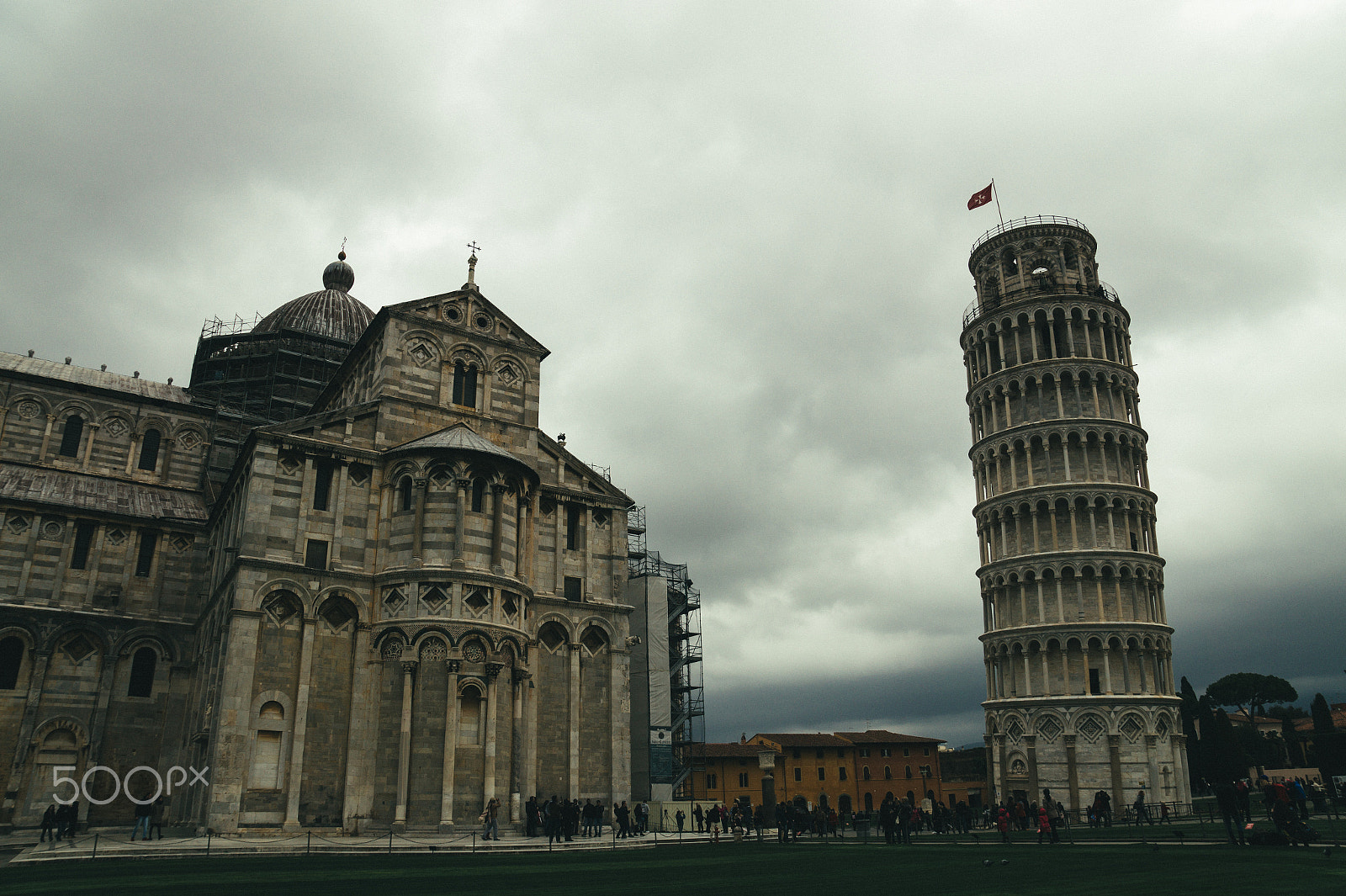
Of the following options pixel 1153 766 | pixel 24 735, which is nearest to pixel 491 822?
pixel 24 735

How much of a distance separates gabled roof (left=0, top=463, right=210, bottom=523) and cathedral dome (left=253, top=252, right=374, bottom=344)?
41.7ft

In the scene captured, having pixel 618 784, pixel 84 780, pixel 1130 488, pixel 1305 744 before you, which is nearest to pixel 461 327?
pixel 618 784

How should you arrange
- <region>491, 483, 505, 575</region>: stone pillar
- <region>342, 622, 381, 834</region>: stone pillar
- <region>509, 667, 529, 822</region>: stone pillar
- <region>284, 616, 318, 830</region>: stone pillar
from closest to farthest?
<region>284, 616, 318, 830</region>: stone pillar → <region>342, 622, 381, 834</region>: stone pillar → <region>509, 667, 529, 822</region>: stone pillar → <region>491, 483, 505, 575</region>: stone pillar

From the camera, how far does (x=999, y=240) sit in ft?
189

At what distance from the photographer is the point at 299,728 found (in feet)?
90.9

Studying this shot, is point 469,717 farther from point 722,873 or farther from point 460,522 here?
point 722,873

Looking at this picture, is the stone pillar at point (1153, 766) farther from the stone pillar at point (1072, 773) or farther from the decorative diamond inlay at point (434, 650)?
the decorative diamond inlay at point (434, 650)

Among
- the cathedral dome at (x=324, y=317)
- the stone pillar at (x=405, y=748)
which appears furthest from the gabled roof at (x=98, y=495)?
the stone pillar at (x=405, y=748)

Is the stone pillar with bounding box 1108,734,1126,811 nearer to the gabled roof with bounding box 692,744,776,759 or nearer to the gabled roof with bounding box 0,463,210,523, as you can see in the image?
the gabled roof with bounding box 692,744,776,759

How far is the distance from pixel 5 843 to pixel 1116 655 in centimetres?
4968

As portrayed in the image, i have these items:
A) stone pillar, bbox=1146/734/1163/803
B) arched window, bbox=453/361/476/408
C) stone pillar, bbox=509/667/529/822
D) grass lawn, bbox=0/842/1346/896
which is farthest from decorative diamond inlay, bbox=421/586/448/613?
stone pillar, bbox=1146/734/1163/803

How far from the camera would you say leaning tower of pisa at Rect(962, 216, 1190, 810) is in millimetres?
47375

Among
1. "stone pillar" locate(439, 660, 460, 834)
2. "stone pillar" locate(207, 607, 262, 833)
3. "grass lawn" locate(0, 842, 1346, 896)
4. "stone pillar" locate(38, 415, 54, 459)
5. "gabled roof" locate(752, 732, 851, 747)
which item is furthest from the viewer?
"gabled roof" locate(752, 732, 851, 747)

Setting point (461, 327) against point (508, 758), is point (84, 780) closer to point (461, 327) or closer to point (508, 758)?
point (508, 758)
